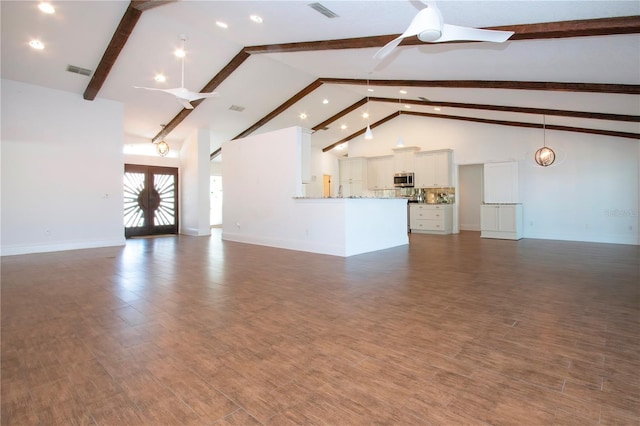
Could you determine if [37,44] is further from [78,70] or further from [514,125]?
[514,125]

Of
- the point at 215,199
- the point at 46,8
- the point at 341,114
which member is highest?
the point at 341,114

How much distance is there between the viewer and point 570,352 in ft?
7.22

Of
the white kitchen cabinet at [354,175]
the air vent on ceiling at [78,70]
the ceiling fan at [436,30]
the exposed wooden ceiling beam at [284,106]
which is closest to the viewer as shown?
the ceiling fan at [436,30]

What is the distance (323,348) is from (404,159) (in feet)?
31.3

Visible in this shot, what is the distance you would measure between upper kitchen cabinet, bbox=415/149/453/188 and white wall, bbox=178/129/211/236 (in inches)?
261

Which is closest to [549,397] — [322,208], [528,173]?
[322,208]

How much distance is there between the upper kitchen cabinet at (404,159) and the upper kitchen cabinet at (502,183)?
88.8 inches

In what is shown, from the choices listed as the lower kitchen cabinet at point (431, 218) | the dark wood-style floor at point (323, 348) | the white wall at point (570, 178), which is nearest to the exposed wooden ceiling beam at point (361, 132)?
the white wall at point (570, 178)

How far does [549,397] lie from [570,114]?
23.0 ft

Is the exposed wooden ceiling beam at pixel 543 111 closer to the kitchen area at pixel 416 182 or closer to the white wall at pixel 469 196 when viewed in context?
the kitchen area at pixel 416 182

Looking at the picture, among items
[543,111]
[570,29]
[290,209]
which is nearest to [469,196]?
[543,111]

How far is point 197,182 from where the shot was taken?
33.2 ft

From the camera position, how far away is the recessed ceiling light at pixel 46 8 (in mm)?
4786

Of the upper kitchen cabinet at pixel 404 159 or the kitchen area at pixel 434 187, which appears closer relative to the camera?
the kitchen area at pixel 434 187
